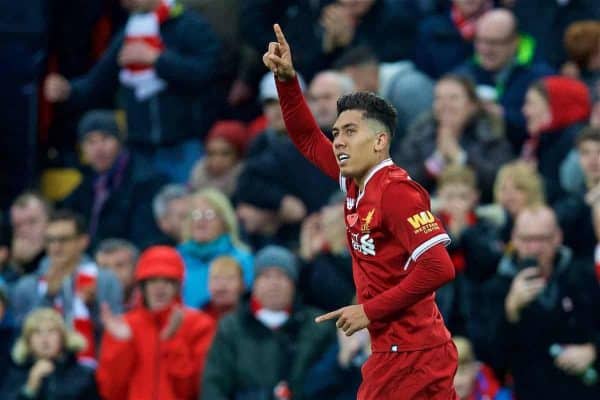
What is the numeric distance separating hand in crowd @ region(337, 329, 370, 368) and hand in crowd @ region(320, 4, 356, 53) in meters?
2.98

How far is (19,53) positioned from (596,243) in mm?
5232

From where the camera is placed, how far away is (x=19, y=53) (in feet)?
42.2

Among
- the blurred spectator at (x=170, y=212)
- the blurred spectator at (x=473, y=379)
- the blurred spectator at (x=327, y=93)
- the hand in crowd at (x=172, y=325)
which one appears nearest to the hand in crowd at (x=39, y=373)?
the hand in crowd at (x=172, y=325)

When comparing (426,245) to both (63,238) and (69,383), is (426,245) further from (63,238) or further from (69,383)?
(63,238)

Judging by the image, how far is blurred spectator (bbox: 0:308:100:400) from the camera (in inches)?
392

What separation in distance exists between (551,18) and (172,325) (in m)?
3.69

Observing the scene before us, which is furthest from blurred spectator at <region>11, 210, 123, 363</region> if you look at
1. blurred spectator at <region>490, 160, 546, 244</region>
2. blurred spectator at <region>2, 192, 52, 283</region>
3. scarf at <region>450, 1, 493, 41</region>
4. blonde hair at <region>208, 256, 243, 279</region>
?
scarf at <region>450, 1, 493, 41</region>

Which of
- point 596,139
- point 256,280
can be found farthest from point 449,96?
point 256,280

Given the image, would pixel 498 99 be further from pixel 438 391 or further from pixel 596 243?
pixel 438 391

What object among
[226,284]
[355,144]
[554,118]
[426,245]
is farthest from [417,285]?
[554,118]

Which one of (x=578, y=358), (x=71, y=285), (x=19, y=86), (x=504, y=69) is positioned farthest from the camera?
(x=19, y=86)

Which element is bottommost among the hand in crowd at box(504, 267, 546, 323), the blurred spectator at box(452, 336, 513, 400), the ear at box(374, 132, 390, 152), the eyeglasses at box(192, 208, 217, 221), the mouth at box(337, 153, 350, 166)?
the blurred spectator at box(452, 336, 513, 400)

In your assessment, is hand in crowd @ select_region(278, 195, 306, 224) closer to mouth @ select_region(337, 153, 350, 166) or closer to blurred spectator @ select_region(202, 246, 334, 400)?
blurred spectator @ select_region(202, 246, 334, 400)

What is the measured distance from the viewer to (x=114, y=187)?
39.5ft
